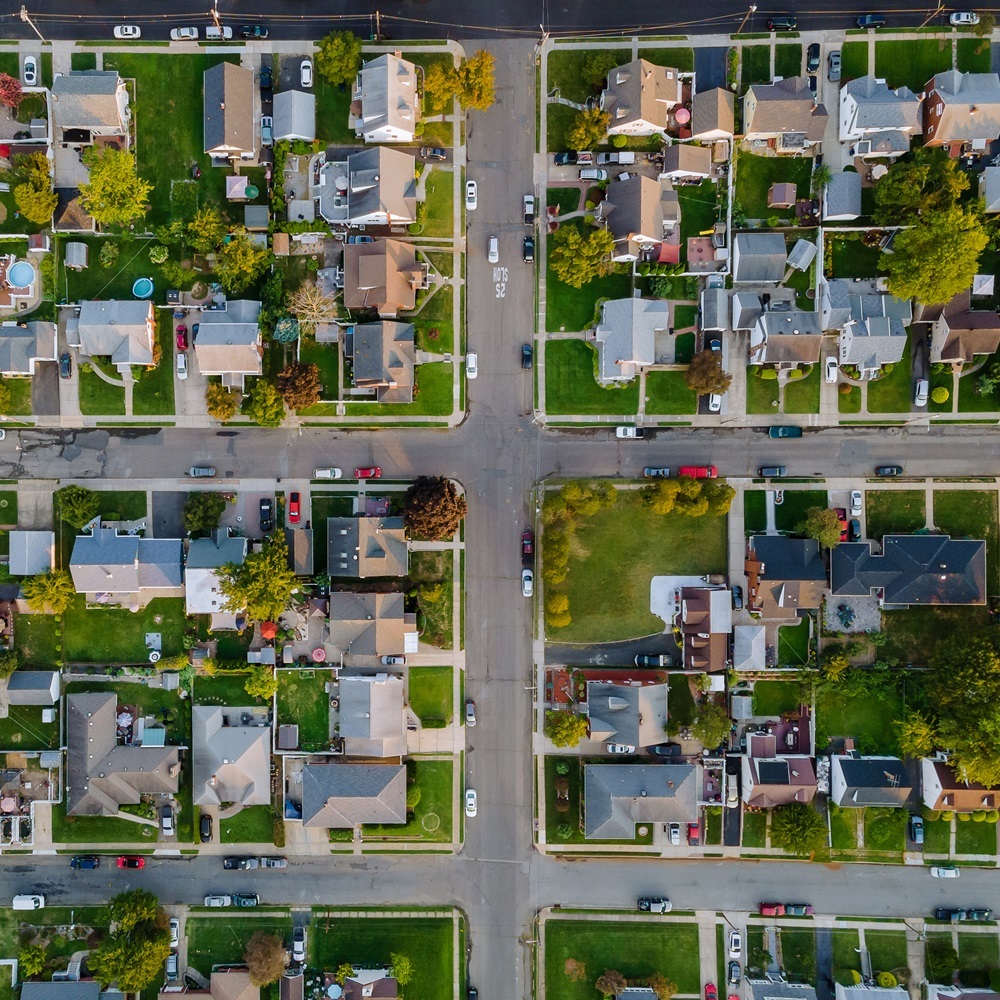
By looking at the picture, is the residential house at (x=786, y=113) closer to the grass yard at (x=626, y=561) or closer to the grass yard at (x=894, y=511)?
the grass yard at (x=894, y=511)

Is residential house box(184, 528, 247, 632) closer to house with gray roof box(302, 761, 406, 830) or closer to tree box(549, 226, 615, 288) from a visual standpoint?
house with gray roof box(302, 761, 406, 830)

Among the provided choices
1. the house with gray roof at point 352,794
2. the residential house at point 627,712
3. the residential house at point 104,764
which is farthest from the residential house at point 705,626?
the residential house at point 104,764

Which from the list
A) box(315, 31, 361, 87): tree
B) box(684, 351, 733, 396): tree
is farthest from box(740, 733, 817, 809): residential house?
box(315, 31, 361, 87): tree

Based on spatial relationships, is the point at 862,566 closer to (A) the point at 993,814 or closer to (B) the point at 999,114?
(A) the point at 993,814

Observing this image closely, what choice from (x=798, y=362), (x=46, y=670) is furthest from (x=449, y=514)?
(x=46, y=670)

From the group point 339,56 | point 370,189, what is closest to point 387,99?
point 339,56

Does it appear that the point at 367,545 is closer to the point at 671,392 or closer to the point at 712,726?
the point at 671,392

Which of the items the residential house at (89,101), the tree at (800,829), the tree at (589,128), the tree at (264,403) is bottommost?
the tree at (800,829)
